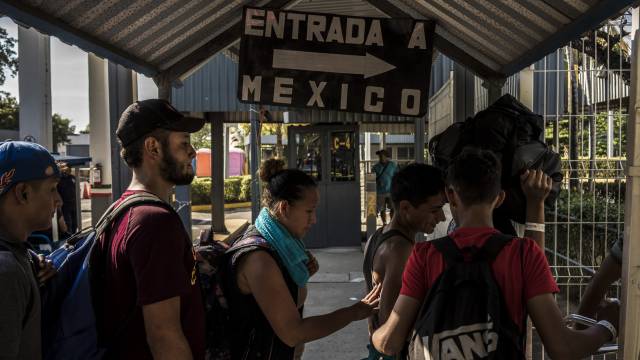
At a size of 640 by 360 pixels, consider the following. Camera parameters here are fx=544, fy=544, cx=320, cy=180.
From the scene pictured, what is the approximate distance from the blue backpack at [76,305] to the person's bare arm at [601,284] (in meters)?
1.89

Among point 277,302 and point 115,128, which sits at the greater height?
point 115,128

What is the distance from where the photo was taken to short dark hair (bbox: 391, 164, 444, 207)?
8.48 ft

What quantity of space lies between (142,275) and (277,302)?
599mm

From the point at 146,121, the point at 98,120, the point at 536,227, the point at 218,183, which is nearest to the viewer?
the point at 146,121

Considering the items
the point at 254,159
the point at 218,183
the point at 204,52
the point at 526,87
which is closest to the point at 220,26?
the point at 204,52

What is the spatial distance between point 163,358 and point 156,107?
904 millimetres

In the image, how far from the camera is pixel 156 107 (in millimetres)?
2043

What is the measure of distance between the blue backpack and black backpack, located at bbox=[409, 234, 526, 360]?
0.98m

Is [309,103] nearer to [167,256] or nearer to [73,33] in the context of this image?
[73,33]

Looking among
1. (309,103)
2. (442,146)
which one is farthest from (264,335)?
(309,103)

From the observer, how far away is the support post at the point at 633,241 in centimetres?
171

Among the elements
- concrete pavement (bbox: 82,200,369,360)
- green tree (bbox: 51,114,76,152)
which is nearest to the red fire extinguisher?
concrete pavement (bbox: 82,200,369,360)

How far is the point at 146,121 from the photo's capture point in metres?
2.00

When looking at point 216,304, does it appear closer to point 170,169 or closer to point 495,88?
point 170,169
